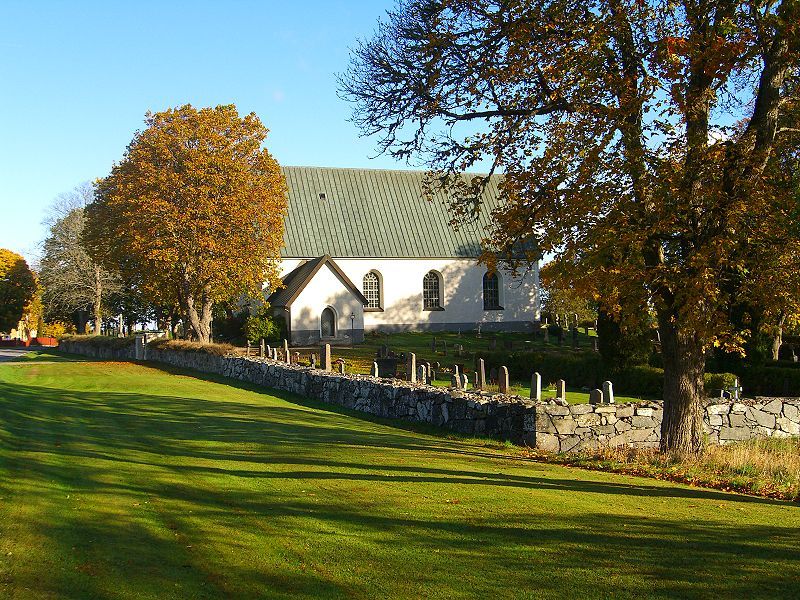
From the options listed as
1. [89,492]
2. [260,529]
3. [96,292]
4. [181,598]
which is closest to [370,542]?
[260,529]

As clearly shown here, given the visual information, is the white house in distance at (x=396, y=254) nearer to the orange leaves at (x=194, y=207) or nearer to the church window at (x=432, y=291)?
the church window at (x=432, y=291)

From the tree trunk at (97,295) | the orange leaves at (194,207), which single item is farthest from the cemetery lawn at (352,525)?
the tree trunk at (97,295)

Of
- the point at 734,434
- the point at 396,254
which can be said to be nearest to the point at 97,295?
the point at 396,254

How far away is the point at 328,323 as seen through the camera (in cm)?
4794

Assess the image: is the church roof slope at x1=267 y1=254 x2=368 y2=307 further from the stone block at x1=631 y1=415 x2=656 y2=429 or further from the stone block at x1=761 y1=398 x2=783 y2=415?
the stone block at x1=631 y1=415 x2=656 y2=429

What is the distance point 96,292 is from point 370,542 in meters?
58.1

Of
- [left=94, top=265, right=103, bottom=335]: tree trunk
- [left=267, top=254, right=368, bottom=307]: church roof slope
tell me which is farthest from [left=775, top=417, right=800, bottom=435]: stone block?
[left=94, top=265, right=103, bottom=335]: tree trunk

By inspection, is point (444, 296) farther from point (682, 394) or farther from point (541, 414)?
point (682, 394)

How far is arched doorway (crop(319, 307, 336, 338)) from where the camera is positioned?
47656 mm

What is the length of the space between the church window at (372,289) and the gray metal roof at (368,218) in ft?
4.95

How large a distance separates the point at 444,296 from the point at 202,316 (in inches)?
744

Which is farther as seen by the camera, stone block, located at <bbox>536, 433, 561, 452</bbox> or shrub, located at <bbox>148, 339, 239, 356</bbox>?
shrub, located at <bbox>148, 339, 239, 356</bbox>

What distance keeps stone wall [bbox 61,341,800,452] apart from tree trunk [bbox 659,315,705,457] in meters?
1.67

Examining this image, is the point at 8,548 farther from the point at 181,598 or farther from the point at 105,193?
the point at 105,193
